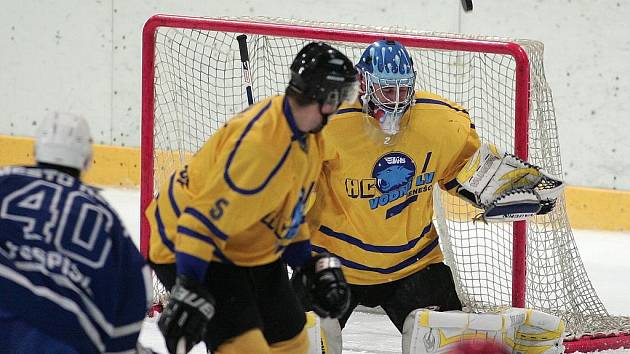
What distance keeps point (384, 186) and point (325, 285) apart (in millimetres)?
700

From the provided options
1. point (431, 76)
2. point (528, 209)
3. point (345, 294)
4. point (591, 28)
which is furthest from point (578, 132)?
point (345, 294)

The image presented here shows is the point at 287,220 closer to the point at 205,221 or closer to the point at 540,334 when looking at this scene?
the point at 205,221

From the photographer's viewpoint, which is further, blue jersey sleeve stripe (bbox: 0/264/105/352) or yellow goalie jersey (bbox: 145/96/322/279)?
yellow goalie jersey (bbox: 145/96/322/279)

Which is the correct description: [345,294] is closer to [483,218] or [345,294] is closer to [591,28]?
[483,218]

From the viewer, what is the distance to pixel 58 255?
7.79ft

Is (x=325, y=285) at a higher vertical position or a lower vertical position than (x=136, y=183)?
higher

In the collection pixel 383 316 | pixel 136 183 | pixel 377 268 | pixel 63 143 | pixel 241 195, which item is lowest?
pixel 383 316

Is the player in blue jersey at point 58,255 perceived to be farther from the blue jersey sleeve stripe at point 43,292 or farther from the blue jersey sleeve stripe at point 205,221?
→ the blue jersey sleeve stripe at point 205,221

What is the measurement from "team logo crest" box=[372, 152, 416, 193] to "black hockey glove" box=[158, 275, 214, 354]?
110 centimetres

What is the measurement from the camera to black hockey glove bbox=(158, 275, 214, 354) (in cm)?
268

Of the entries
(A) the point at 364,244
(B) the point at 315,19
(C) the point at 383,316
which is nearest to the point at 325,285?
(A) the point at 364,244

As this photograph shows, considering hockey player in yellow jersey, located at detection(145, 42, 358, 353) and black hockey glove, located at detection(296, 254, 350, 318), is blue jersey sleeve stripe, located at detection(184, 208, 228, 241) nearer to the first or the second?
hockey player in yellow jersey, located at detection(145, 42, 358, 353)

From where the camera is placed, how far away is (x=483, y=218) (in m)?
3.81

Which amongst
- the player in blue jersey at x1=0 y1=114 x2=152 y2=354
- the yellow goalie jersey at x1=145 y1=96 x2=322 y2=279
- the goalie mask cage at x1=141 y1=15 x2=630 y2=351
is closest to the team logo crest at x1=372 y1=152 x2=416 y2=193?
the goalie mask cage at x1=141 y1=15 x2=630 y2=351
